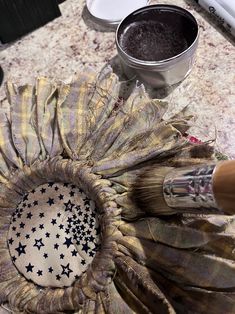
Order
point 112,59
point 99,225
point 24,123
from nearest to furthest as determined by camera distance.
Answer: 1. point 99,225
2. point 24,123
3. point 112,59

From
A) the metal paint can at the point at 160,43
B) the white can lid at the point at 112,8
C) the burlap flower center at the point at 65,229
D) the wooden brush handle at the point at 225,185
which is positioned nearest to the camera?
the wooden brush handle at the point at 225,185

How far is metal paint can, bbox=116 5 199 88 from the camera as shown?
773mm

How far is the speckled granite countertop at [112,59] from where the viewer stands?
0.80 metres

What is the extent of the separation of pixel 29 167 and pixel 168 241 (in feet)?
0.67

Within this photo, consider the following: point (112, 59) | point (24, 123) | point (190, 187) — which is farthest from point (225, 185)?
point (112, 59)

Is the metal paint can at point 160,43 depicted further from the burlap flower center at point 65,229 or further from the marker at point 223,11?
the burlap flower center at point 65,229

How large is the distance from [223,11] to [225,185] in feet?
1.75

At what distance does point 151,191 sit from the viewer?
0.54 metres

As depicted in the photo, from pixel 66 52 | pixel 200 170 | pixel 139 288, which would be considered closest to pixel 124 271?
pixel 139 288

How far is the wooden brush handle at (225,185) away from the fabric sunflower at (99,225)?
86mm

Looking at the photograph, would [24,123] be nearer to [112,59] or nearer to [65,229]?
[65,229]

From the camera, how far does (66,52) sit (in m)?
0.95

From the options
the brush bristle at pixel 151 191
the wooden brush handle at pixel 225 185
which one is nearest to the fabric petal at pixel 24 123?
the brush bristle at pixel 151 191

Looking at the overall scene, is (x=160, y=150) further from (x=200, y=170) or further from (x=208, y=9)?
(x=208, y=9)
